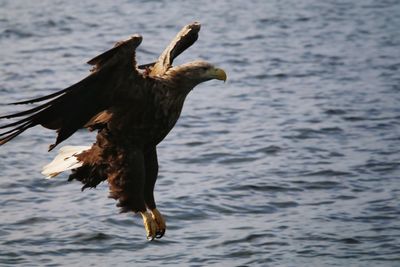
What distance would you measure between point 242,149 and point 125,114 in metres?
4.03

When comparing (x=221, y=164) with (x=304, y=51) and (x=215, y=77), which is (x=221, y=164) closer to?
(x=215, y=77)

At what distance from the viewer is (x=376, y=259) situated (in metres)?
8.15

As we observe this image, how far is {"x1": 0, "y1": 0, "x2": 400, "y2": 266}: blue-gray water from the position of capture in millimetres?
8406

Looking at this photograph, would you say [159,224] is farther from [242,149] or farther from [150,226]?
[242,149]

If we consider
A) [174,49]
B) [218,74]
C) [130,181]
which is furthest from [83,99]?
[174,49]

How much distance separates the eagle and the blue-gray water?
1289mm

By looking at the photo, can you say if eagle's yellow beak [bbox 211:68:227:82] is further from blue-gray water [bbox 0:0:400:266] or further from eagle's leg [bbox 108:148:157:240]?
blue-gray water [bbox 0:0:400:266]

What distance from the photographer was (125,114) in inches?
264

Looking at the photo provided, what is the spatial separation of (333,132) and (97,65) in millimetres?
5211

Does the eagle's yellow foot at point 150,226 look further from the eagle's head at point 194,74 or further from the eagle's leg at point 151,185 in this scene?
the eagle's head at point 194,74

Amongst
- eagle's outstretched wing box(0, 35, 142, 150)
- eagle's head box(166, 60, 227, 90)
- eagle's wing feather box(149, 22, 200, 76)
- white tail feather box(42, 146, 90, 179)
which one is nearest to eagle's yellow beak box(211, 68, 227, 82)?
eagle's head box(166, 60, 227, 90)

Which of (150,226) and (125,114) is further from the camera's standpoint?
(150,226)

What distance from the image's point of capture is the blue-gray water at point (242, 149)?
8406 mm

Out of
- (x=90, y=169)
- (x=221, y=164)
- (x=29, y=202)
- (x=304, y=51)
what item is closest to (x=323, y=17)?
(x=304, y=51)
